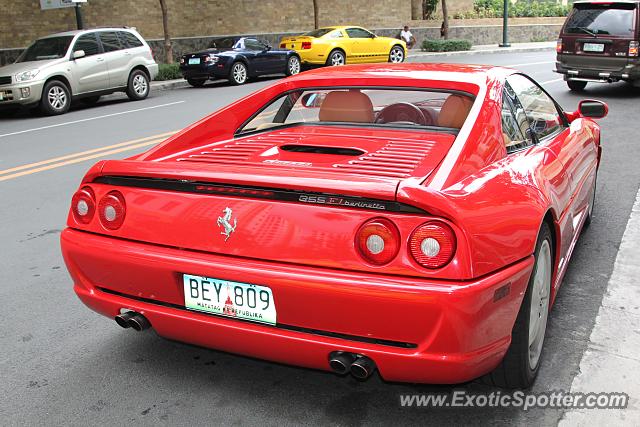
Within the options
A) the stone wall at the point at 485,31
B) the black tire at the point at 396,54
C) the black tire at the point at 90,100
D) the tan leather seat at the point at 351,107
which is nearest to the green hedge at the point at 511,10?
the stone wall at the point at 485,31

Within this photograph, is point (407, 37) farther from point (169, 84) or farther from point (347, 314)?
point (347, 314)

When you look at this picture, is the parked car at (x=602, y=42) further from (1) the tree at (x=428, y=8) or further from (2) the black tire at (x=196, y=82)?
(1) the tree at (x=428, y=8)

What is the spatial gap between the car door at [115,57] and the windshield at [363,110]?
505 inches

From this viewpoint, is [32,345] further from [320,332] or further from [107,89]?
[107,89]

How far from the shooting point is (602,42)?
549 inches

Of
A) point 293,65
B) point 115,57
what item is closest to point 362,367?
point 115,57

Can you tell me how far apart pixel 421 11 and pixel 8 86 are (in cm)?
2877

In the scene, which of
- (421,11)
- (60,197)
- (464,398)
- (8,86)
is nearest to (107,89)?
(8,86)

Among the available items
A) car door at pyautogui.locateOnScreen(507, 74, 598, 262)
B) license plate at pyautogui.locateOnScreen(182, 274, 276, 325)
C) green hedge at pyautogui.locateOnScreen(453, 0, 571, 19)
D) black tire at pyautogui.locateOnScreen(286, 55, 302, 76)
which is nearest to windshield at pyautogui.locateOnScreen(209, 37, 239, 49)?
black tire at pyautogui.locateOnScreen(286, 55, 302, 76)

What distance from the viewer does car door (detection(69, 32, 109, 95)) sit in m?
15.4

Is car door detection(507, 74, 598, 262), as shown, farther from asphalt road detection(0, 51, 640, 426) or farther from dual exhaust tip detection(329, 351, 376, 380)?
dual exhaust tip detection(329, 351, 376, 380)

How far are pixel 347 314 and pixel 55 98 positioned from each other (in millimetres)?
13661

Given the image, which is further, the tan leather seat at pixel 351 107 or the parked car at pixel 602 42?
the parked car at pixel 602 42

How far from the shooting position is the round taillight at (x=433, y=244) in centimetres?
257
